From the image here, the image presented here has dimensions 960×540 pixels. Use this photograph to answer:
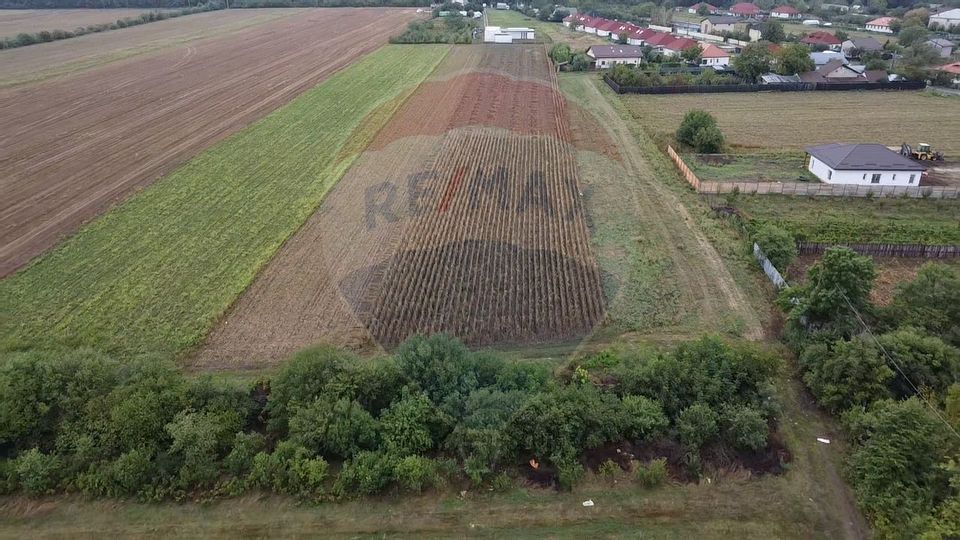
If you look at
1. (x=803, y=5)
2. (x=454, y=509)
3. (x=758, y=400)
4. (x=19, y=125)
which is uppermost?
(x=803, y=5)

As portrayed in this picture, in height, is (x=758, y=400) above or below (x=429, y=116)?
below

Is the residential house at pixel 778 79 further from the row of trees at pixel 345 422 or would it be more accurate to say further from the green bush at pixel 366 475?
the green bush at pixel 366 475

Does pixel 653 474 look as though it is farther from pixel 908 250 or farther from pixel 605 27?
pixel 605 27

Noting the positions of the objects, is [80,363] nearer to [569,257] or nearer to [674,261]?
[569,257]

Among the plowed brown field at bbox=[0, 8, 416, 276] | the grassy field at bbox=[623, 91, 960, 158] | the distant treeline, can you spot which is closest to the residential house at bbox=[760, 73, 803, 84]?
the grassy field at bbox=[623, 91, 960, 158]

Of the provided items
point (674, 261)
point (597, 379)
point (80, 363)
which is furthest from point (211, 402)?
point (674, 261)

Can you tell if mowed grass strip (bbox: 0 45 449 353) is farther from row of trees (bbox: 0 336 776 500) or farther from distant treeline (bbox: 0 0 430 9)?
distant treeline (bbox: 0 0 430 9)

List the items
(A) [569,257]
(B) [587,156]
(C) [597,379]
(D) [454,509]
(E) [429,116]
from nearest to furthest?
(D) [454,509] → (C) [597,379] → (A) [569,257] → (B) [587,156] → (E) [429,116]
